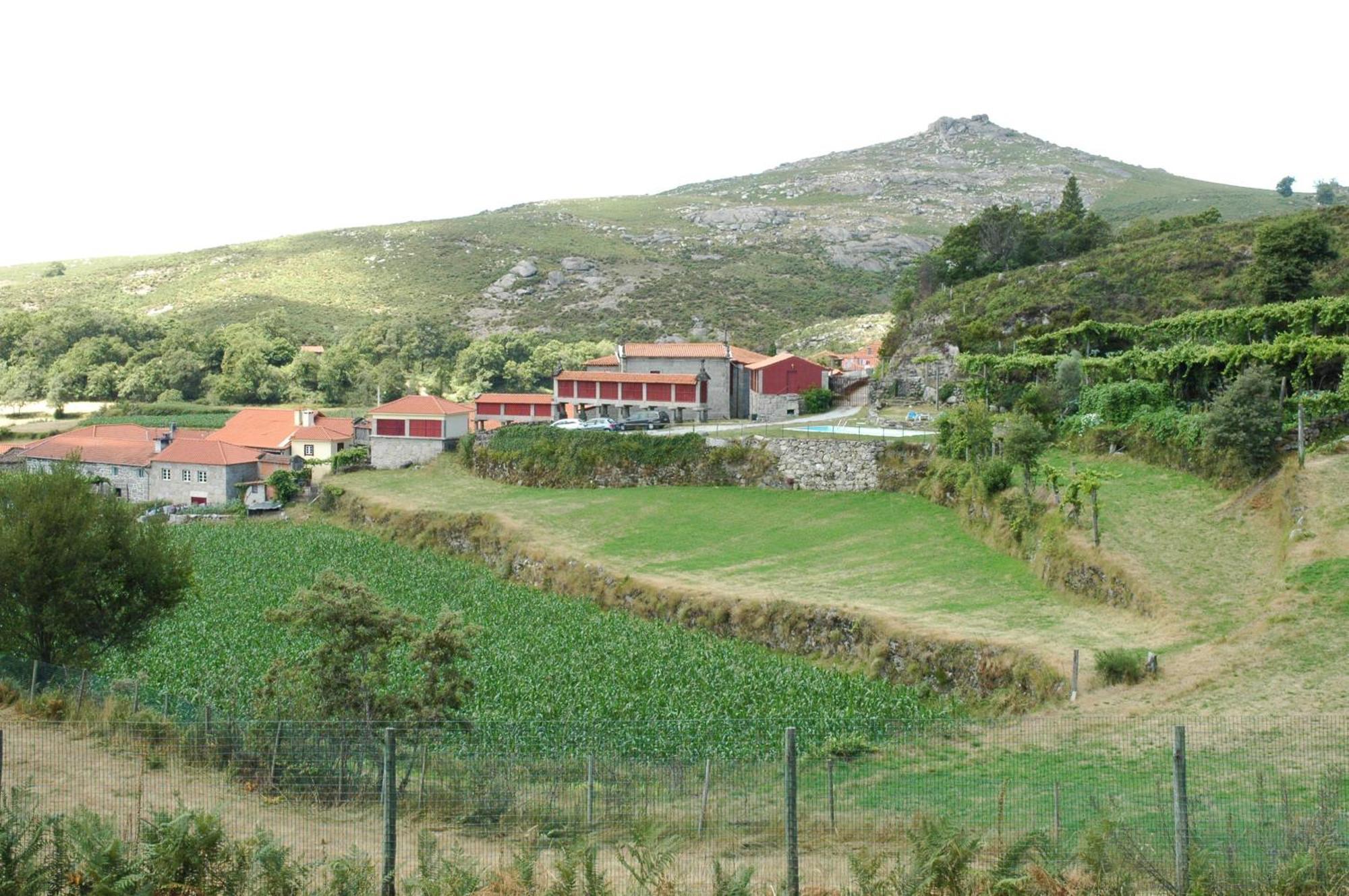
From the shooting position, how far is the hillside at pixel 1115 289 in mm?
54312

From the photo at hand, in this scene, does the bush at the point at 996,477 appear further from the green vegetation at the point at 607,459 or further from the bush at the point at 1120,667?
the green vegetation at the point at 607,459

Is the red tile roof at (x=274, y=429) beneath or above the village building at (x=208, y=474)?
above

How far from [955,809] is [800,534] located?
81.9ft

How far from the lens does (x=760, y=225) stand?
573 feet

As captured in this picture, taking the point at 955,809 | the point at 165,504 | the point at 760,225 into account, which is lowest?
the point at 165,504

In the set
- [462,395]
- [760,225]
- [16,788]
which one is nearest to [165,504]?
[462,395]

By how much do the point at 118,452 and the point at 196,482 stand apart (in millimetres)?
6752

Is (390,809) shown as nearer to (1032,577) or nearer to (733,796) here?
(733,796)

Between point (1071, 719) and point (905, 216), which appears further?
point (905, 216)

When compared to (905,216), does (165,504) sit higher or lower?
lower

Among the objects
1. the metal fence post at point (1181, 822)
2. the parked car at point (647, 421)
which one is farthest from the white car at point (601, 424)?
the metal fence post at point (1181, 822)

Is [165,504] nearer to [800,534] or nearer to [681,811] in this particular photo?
[800,534]

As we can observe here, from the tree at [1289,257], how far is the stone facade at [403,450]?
140 ft

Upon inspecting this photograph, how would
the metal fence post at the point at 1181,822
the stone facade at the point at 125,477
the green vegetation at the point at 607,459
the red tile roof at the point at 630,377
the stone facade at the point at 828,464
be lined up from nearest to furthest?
the metal fence post at the point at 1181,822 < the stone facade at the point at 828,464 < the green vegetation at the point at 607,459 < the red tile roof at the point at 630,377 < the stone facade at the point at 125,477
